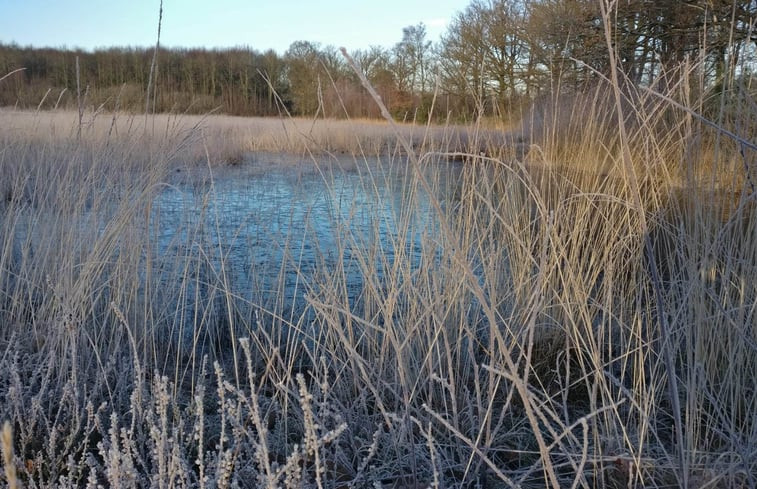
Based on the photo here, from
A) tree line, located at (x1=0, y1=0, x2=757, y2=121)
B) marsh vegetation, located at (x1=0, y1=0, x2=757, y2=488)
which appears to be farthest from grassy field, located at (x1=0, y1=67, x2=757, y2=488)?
tree line, located at (x1=0, y1=0, x2=757, y2=121)

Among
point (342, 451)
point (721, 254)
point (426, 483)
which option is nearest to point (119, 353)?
point (342, 451)

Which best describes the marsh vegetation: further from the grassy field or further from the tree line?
the tree line

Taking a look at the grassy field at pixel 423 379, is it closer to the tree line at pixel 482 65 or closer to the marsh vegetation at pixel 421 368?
the marsh vegetation at pixel 421 368

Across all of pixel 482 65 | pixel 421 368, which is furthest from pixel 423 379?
pixel 482 65

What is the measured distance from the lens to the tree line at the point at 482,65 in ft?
6.19

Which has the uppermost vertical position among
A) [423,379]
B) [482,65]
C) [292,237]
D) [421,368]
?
[482,65]

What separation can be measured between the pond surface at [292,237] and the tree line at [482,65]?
0.27 metres

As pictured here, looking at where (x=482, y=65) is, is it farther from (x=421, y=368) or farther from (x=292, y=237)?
(x=292, y=237)

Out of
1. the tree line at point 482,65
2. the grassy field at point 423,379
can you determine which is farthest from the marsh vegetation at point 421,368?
the tree line at point 482,65

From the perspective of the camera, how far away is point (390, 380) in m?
1.49

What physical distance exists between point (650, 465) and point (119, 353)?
4.44 feet

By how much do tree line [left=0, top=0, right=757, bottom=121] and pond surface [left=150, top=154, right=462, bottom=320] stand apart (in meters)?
0.27

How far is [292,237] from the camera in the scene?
2.26 metres

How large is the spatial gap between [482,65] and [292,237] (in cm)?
116
